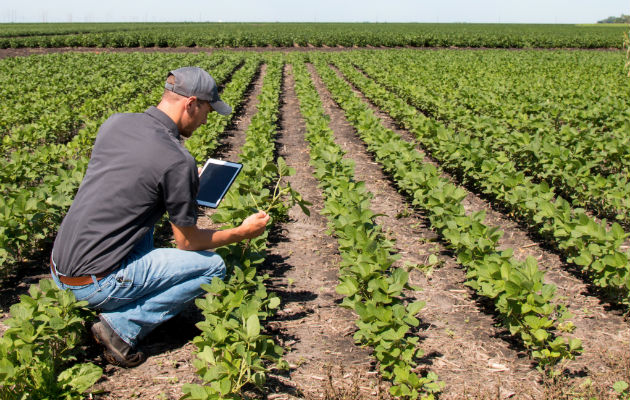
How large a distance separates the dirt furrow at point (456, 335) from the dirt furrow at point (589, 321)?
39cm

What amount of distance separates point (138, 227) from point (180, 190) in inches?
14.3

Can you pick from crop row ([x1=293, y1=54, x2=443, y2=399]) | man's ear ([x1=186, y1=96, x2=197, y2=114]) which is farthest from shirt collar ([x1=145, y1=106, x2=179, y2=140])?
crop row ([x1=293, y1=54, x2=443, y2=399])

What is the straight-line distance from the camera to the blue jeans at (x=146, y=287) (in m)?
2.87

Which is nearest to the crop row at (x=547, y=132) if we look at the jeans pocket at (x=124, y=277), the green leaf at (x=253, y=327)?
A: the green leaf at (x=253, y=327)

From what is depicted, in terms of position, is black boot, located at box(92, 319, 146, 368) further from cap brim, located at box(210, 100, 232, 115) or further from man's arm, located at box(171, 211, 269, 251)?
cap brim, located at box(210, 100, 232, 115)

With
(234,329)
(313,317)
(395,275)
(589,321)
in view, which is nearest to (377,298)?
(395,275)

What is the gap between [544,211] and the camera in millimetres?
4609

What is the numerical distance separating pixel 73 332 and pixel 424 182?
3.68 meters

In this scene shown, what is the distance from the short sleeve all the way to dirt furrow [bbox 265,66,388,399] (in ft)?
3.81

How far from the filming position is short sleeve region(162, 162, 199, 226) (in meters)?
2.73

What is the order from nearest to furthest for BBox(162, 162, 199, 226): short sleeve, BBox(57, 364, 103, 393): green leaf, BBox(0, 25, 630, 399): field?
1. BBox(57, 364, 103, 393): green leaf
2. BBox(162, 162, 199, 226): short sleeve
3. BBox(0, 25, 630, 399): field

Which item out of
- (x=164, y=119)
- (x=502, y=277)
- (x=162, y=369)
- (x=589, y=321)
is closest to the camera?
(x=164, y=119)

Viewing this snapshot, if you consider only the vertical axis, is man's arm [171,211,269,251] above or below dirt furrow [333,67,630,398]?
above

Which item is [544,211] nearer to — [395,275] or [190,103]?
[395,275]
